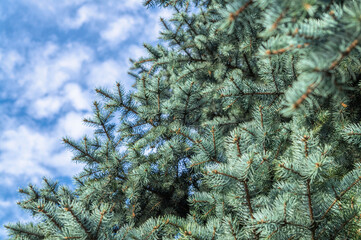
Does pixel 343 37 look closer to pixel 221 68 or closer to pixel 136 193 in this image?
pixel 136 193

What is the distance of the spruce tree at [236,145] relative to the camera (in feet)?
2.65

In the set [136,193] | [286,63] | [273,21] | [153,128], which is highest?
[153,128]

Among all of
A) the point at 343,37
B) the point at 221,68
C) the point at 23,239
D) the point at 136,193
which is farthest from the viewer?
the point at 221,68

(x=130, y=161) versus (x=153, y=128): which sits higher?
(x=153, y=128)

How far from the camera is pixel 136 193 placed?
2.45m

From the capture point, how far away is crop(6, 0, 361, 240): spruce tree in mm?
809

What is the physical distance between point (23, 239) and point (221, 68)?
9.26 feet

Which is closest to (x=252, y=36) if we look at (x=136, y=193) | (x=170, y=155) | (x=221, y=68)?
(x=221, y=68)

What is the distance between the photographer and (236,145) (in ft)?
5.41

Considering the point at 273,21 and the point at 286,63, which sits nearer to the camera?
the point at 273,21

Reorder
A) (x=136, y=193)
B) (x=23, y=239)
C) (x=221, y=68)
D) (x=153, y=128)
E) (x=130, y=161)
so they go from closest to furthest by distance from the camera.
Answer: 1. (x=23, y=239)
2. (x=136, y=193)
3. (x=130, y=161)
4. (x=153, y=128)
5. (x=221, y=68)

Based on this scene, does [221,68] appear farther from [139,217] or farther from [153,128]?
[139,217]

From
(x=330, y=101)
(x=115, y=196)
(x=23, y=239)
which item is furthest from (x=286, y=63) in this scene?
(x=23, y=239)

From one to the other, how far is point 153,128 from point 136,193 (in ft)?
2.54
